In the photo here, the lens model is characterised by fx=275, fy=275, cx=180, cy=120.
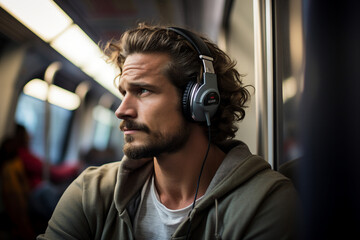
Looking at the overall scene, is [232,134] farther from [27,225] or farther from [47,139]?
[47,139]

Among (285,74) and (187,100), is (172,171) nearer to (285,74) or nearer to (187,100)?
(187,100)

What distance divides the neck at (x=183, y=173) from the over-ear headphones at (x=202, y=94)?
20cm

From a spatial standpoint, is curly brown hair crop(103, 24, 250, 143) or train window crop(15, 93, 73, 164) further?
train window crop(15, 93, 73, 164)

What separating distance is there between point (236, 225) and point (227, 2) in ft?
6.96

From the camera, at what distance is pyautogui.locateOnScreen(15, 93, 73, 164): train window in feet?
14.6

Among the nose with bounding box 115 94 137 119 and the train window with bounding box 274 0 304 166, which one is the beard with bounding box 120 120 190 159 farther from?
the train window with bounding box 274 0 304 166

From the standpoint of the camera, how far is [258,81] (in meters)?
1.61

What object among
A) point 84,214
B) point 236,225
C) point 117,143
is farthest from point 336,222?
point 117,143

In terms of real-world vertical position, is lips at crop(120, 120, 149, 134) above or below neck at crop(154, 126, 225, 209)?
above

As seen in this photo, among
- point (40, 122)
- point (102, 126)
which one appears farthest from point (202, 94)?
point (102, 126)

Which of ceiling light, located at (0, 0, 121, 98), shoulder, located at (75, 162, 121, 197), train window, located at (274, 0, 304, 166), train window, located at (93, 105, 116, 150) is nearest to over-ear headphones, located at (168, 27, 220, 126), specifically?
train window, located at (274, 0, 304, 166)

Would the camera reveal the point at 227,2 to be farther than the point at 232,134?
Yes

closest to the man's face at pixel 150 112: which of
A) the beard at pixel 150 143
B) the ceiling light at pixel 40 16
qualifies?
the beard at pixel 150 143

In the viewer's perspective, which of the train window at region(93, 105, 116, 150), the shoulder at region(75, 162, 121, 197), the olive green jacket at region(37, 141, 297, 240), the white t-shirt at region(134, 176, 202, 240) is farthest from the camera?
the train window at region(93, 105, 116, 150)
